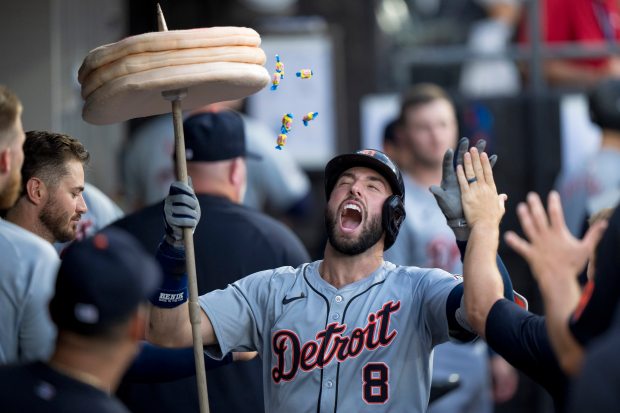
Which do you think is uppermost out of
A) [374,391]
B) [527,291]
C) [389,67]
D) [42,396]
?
[389,67]

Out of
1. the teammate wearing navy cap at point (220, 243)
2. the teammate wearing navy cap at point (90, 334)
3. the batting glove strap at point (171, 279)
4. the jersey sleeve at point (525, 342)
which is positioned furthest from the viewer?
the teammate wearing navy cap at point (220, 243)

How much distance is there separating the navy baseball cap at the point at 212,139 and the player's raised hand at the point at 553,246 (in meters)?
2.60

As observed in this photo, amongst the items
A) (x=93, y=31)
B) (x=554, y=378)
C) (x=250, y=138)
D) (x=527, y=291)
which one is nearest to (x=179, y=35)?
(x=554, y=378)

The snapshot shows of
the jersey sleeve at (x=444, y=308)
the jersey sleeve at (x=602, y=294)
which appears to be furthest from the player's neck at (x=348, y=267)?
the jersey sleeve at (x=602, y=294)

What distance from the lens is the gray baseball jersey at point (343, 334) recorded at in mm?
4461

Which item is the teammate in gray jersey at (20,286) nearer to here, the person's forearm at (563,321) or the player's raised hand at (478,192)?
the player's raised hand at (478,192)

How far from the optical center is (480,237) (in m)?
4.18

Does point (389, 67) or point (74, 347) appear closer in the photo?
point (74, 347)

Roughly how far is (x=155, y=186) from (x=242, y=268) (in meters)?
2.25

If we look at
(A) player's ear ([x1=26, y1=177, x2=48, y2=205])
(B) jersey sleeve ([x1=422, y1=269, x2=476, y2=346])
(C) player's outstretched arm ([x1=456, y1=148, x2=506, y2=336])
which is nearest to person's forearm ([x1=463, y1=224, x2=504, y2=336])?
(C) player's outstretched arm ([x1=456, y1=148, x2=506, y2=336])

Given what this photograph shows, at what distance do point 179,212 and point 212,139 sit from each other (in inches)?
63.7

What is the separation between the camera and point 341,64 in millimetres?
10102

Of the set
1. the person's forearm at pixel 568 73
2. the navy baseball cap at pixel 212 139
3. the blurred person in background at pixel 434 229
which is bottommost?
the blurred person in background at pixel 434 229

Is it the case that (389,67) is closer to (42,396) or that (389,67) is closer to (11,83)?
(11,83)
